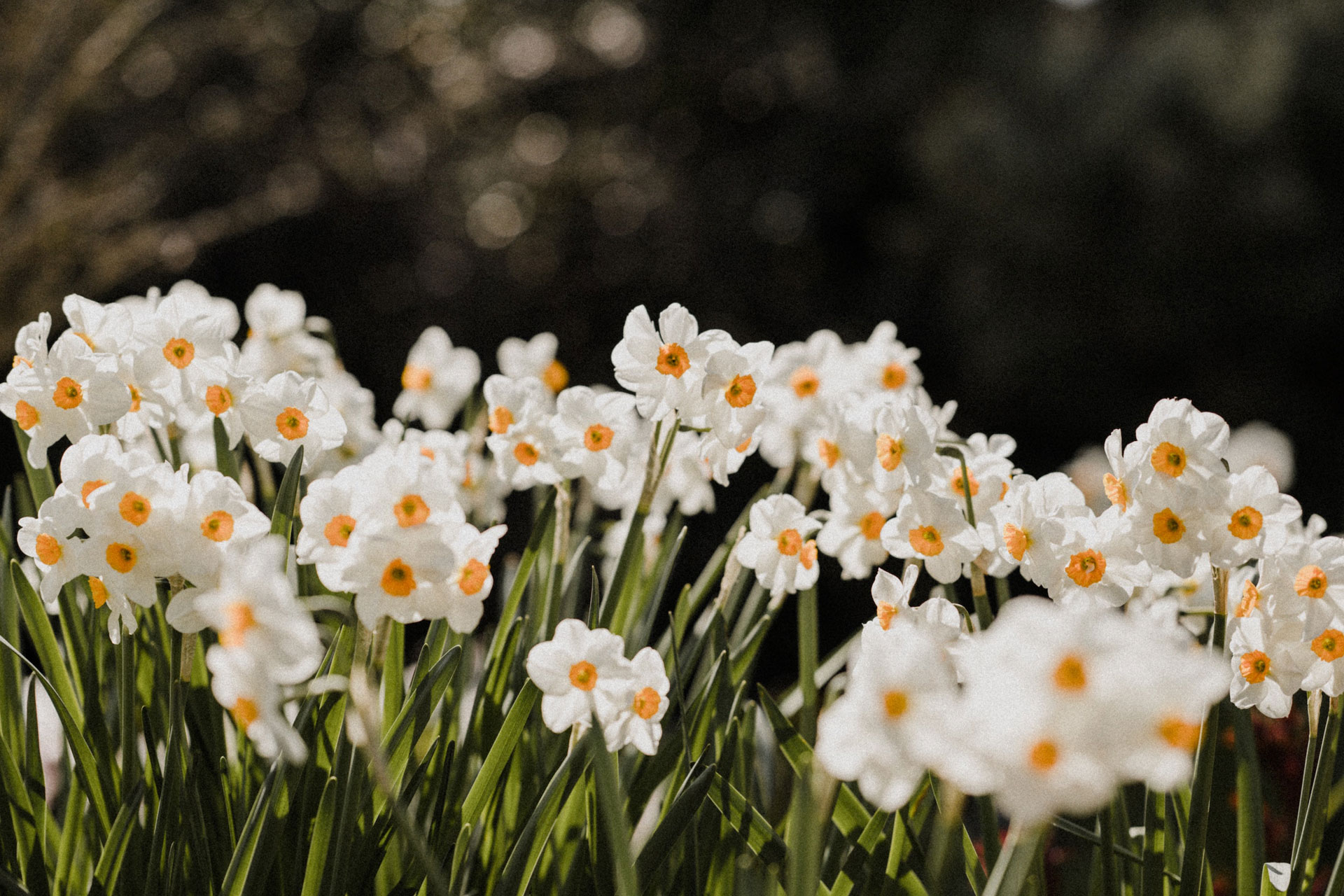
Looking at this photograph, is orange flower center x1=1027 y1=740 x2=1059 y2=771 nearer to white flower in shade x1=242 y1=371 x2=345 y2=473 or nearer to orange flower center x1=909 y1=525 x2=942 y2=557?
orange flower center x1=909 y1=525 x2=942 y2=557

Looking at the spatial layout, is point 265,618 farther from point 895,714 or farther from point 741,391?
point 741,391

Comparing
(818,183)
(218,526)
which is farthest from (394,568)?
(818,183)

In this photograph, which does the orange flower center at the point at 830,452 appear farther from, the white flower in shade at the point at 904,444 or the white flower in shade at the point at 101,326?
the white flower in shade at the point at 101,326

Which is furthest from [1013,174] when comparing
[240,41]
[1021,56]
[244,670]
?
[244,670]

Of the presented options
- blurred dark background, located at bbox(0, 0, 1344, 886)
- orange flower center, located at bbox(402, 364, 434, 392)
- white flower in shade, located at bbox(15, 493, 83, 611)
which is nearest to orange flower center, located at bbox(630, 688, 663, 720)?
white flower in shade, located at bbox(15, 493, 83, 611)

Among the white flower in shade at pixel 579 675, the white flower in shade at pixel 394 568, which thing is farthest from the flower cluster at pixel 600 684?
the white flower in shade at pixel 394 568

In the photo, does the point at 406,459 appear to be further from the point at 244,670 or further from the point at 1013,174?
the point at 1013,174
